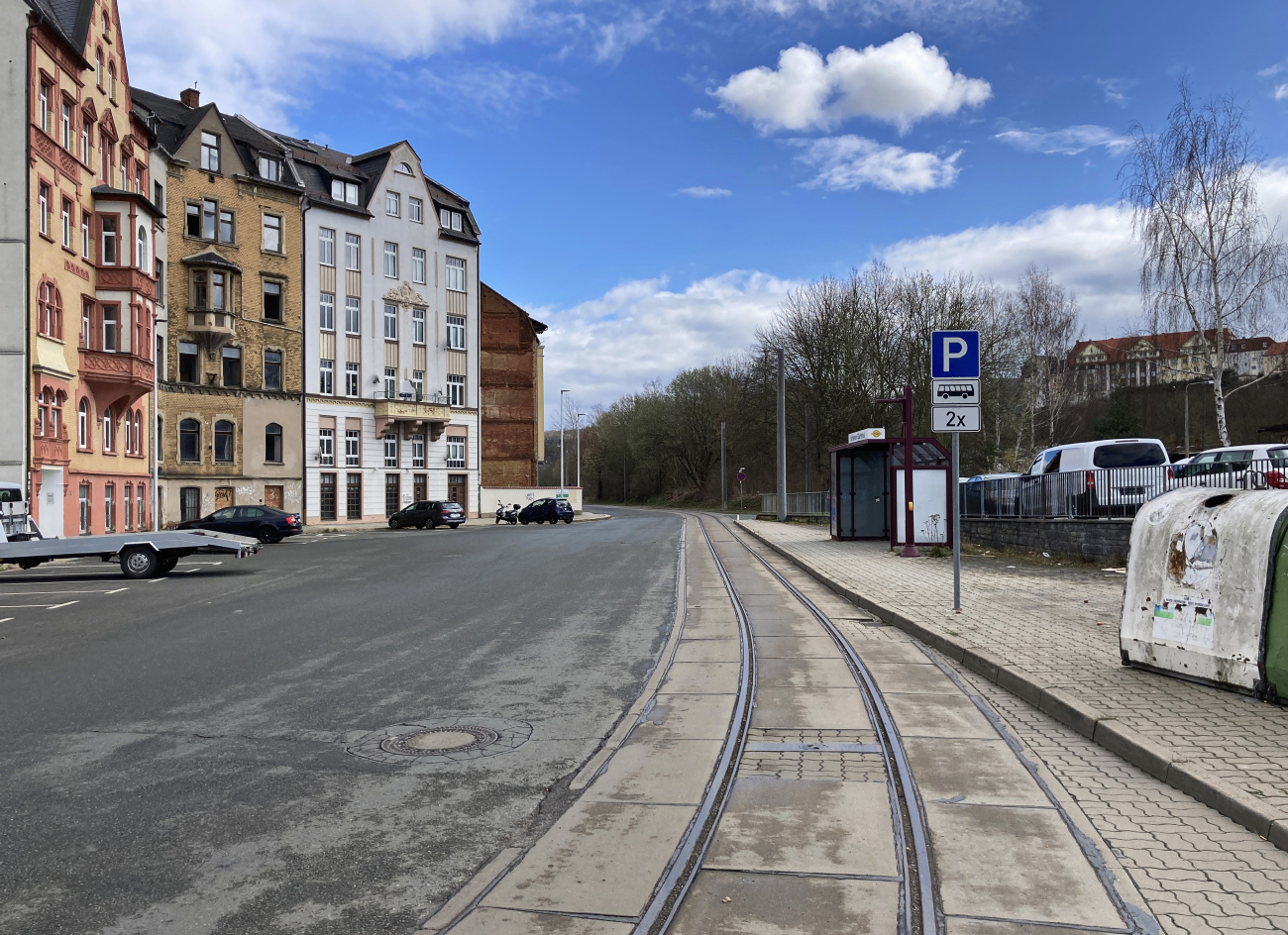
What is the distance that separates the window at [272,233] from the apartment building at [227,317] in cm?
5

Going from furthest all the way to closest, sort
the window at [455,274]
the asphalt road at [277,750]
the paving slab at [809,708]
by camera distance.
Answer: the window at [455,274]
the paving slab at [809,708]
the asphalt road at [277,750]

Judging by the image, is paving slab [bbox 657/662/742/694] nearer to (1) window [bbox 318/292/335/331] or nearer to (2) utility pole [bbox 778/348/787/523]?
(2) utility pole [bbox 778/348/787/523]

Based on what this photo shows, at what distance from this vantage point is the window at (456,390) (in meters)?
60.6

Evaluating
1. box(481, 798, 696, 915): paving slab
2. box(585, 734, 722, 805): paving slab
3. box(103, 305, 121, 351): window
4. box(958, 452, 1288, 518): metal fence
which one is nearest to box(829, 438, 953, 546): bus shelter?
box(958, 452, 1288, 518): metal fence

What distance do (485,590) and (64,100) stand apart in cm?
2696

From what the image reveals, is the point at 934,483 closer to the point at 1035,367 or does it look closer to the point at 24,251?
the point at 24,251

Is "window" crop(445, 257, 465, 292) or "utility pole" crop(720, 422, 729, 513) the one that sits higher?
"window" crop(445, 257, 465, 292)

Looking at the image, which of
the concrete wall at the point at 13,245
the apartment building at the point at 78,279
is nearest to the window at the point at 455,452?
the apartment building at the point at 78,279

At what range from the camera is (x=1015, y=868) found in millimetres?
4102

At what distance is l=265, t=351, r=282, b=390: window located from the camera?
50.9 m

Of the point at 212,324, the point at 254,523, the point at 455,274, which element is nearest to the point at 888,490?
the point at 254,523

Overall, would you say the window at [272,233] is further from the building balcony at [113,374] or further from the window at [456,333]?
the building balcony at [113,374]

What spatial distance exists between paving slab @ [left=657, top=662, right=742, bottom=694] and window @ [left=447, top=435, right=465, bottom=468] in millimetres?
52505

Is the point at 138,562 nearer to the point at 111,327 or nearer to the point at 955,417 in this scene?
the point at 955,417
